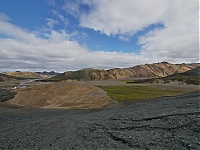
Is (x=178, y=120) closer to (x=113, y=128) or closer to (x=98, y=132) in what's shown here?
(x=113, y=128)

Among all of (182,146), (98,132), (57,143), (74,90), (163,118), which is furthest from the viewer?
(74,90)

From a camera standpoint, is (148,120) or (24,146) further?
(148,120)

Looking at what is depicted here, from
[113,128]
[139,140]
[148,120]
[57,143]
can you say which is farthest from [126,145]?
[148,120]

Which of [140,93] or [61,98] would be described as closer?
[61,98]

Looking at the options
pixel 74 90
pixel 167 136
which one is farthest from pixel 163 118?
pixel 74 90

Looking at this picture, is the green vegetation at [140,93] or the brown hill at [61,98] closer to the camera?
the brown hill at [61,98]

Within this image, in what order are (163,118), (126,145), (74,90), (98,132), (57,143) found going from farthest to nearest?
1. (74,90)
2. (163,118)
3. (98,132)
4. (57,143)
5. (126,145)

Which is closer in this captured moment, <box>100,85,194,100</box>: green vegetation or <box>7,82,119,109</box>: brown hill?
<box>7,82,119,109</box>: brown hill

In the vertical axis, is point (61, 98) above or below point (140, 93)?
below

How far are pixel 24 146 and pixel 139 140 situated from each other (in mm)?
7945

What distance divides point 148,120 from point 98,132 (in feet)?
15.7

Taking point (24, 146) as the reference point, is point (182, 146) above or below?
above

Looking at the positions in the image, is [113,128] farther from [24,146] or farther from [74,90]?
[74,90]

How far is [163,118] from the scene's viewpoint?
1530cm
